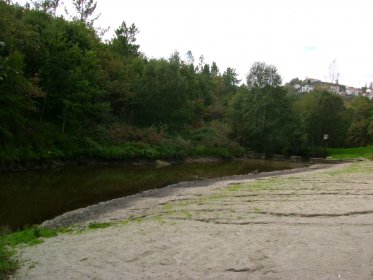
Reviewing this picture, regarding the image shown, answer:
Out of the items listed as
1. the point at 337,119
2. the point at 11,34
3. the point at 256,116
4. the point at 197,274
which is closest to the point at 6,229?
the point at 197,274

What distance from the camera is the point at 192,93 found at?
66.3 meters

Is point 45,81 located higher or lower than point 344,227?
higher

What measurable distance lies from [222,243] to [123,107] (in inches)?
1747

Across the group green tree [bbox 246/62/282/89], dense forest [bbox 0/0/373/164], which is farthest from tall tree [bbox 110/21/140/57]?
green tree [bbox 246/62/282/89]

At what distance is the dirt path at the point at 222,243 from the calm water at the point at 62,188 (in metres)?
2.08

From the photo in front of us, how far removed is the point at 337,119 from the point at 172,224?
6379 centimetres

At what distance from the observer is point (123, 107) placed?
52469 millimetres

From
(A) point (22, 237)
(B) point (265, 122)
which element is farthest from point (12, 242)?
(B) point (265, 122)

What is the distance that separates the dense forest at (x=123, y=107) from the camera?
3338 cm

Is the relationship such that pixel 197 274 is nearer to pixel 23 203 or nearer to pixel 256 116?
pixel 23 203

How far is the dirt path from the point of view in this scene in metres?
7.61

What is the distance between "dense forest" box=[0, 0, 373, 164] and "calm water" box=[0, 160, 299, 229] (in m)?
4.41

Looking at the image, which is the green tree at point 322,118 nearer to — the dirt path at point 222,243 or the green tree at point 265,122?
the green tree at point 265,122

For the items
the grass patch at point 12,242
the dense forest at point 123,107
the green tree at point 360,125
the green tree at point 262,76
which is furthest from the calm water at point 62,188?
the green tree at point 360,125
